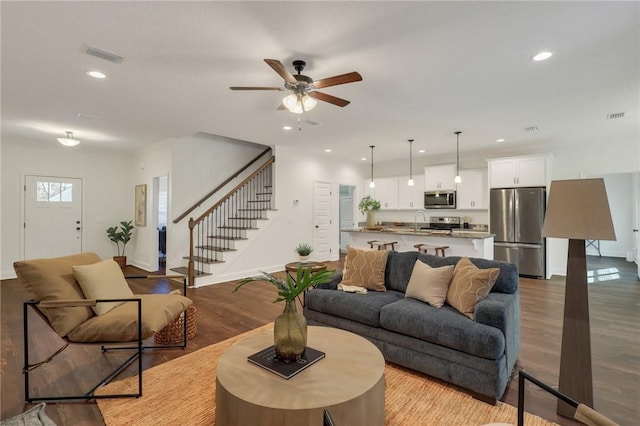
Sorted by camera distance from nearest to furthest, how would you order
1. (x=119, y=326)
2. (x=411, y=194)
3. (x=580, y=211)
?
(x=580, y=211) < (x=119, y=326) < (x=411, y=194)

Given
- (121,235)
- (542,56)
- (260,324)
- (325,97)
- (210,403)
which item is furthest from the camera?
(121,235)

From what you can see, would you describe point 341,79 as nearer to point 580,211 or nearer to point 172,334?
point 580,211

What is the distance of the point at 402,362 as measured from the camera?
2.51 m

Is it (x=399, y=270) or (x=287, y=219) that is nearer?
(x=399, y=270)

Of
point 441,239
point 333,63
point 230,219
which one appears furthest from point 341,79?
point 230,219

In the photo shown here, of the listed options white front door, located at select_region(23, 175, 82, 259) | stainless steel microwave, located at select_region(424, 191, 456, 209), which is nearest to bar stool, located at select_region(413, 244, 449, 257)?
stainless steel microwave, located at select_region(424, 191, 456, 209)

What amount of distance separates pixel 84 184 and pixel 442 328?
25.9 ft

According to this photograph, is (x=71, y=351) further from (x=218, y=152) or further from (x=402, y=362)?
(x=218, y=152)

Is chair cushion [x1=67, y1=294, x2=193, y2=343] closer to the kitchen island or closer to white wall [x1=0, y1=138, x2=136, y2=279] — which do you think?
the kitchen island

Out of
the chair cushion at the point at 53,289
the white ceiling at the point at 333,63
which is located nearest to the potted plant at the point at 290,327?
the chair cushion at the point at 53,289

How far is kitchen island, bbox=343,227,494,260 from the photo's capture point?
16.6 ft

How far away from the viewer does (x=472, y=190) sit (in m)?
7.02

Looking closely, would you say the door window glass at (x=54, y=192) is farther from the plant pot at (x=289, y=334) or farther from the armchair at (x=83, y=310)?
the plant pot at (x=289, y=334)

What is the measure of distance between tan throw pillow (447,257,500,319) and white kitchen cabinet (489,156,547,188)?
14.8 feet
